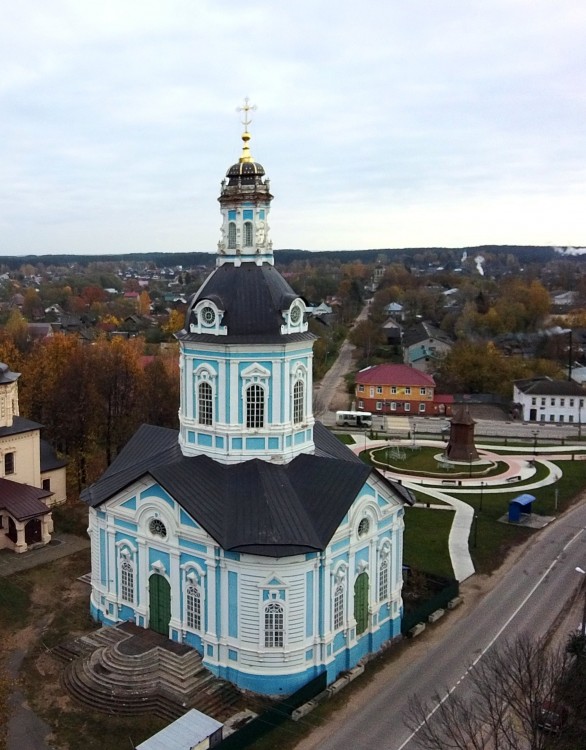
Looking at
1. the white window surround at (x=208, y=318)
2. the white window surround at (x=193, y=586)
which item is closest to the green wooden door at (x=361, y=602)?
→ the white window surround at (x=193, y=586)

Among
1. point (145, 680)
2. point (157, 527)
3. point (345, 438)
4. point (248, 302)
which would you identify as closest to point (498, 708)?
point (145, 680)

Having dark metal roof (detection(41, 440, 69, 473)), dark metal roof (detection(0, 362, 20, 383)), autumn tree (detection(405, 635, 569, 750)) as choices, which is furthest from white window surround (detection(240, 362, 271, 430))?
dark metal roof (detection(41, 440, 69, 473))

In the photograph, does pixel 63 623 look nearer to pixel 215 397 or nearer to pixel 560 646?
pixel 215 397

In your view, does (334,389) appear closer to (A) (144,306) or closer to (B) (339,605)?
(B) (339,605)

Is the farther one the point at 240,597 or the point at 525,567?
the point at 525,567

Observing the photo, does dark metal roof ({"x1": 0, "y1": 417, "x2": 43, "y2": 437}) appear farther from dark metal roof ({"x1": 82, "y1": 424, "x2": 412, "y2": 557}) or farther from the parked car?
the parked car

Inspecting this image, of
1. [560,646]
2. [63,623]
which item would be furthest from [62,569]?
[560,646]

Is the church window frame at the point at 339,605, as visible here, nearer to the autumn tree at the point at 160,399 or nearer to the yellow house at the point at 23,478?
the yellow house at the point at 23,478
